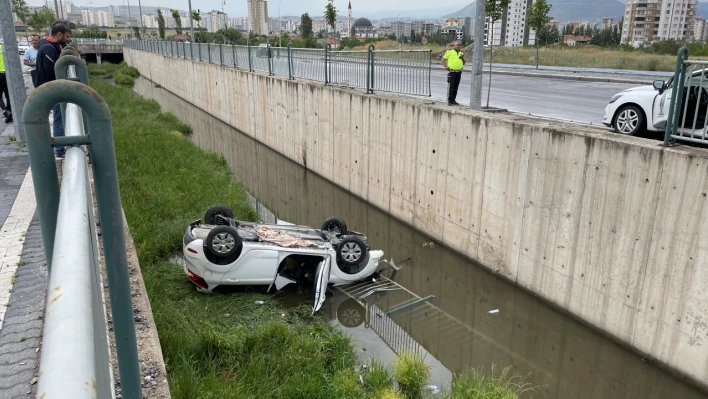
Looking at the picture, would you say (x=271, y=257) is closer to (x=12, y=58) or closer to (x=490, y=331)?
(x=490, y=331)

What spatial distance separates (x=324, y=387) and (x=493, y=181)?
5245 mm

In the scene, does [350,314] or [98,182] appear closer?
[98,182]

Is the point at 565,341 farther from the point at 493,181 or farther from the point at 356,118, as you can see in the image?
the point at 356,118

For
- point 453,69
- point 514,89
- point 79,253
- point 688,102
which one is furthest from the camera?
point 514,89

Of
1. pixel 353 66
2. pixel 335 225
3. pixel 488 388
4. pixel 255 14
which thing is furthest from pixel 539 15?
pixel 255 14

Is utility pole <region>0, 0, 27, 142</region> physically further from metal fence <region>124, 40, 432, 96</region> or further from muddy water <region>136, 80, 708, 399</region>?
metal fence <region>124, 40, 432, 96</region>

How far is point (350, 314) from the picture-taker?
8.39 m

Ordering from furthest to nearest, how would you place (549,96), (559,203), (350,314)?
(549,96)
(350,314)
(559,203)

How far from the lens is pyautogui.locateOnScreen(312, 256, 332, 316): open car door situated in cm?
784

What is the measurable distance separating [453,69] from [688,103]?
6675 millimetres

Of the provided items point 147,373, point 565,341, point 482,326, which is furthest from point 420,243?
point 147,373

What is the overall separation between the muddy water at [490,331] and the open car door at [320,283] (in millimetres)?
538

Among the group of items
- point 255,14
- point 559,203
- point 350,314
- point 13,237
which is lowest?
point 350,314

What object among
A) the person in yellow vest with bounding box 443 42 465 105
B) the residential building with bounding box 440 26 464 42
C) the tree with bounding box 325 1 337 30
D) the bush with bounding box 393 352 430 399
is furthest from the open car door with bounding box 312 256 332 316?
the tree with bounding box 325 1 337 30
